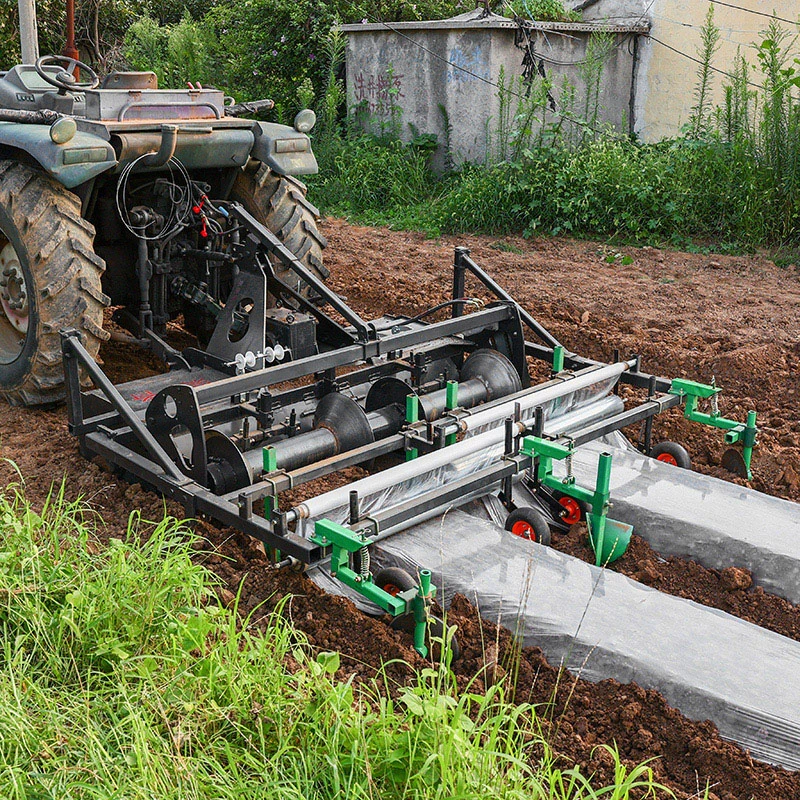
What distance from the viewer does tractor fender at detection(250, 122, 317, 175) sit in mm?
5449

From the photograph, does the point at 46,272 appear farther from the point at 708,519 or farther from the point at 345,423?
the point at 708,519

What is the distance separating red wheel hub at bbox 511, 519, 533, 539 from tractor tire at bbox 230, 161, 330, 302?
87.2 inches

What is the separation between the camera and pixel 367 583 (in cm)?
332

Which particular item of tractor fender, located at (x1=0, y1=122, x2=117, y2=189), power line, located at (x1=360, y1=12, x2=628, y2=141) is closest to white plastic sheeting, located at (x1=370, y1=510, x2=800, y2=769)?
tractor fender, located at (x1=0, y1=122, x2=117, y2=189)

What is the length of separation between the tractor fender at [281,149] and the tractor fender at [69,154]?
961 millimetres

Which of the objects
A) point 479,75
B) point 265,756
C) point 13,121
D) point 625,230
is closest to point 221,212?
point 13,121

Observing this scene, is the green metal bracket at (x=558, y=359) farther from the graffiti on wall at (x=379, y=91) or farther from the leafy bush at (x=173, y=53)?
the leafy bush at (x=173, y=53)

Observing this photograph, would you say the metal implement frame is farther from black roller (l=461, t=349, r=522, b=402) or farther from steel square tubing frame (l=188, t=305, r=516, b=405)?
black roller (l=461, t=349, r=522, b=402)

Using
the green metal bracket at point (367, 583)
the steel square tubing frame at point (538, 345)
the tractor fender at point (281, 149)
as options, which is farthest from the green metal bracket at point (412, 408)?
the tractor fender at point (281, 149)

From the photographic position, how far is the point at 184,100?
213 inches

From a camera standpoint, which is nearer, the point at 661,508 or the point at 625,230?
the point at 661,508

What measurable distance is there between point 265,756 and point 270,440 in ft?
6.33

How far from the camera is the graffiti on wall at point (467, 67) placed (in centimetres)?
1070

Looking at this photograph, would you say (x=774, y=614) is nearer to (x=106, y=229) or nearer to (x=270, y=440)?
(x=270, y=440)
